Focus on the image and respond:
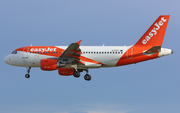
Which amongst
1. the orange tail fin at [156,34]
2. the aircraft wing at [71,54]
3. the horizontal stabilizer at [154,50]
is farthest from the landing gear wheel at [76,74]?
the horizontal stabilizer at [154,50]

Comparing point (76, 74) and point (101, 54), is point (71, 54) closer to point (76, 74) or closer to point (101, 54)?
point (76, 74)

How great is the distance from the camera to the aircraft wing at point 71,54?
4517cm

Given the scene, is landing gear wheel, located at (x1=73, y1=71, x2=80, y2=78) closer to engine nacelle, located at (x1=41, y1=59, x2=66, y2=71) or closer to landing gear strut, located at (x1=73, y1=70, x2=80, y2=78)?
landing gear strut, located at (x1=73, y1=70, x2=80, y2=78)

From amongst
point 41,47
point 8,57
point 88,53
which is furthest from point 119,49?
point 8,57

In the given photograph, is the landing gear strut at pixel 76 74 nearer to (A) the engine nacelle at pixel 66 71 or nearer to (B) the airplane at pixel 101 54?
(B) the airplane at pixel 101 54

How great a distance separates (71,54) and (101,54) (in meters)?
4.70

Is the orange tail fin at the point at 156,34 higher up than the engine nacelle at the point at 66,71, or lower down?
higher up

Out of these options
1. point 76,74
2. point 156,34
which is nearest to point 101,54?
point 76,74

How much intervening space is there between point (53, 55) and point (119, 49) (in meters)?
10.5

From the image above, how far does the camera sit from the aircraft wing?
148 feet

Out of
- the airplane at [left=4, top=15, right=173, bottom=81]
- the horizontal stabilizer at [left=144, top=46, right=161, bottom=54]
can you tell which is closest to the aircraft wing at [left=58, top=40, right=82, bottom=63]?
the airplane at [left=4, top=15, right=173, bottom=81]

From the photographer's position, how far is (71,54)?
4681 centimetres

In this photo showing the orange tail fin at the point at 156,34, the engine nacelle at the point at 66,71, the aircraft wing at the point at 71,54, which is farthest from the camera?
the engine nacelle at the point at 66,71

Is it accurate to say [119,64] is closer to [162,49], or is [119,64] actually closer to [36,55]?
[162,49]
